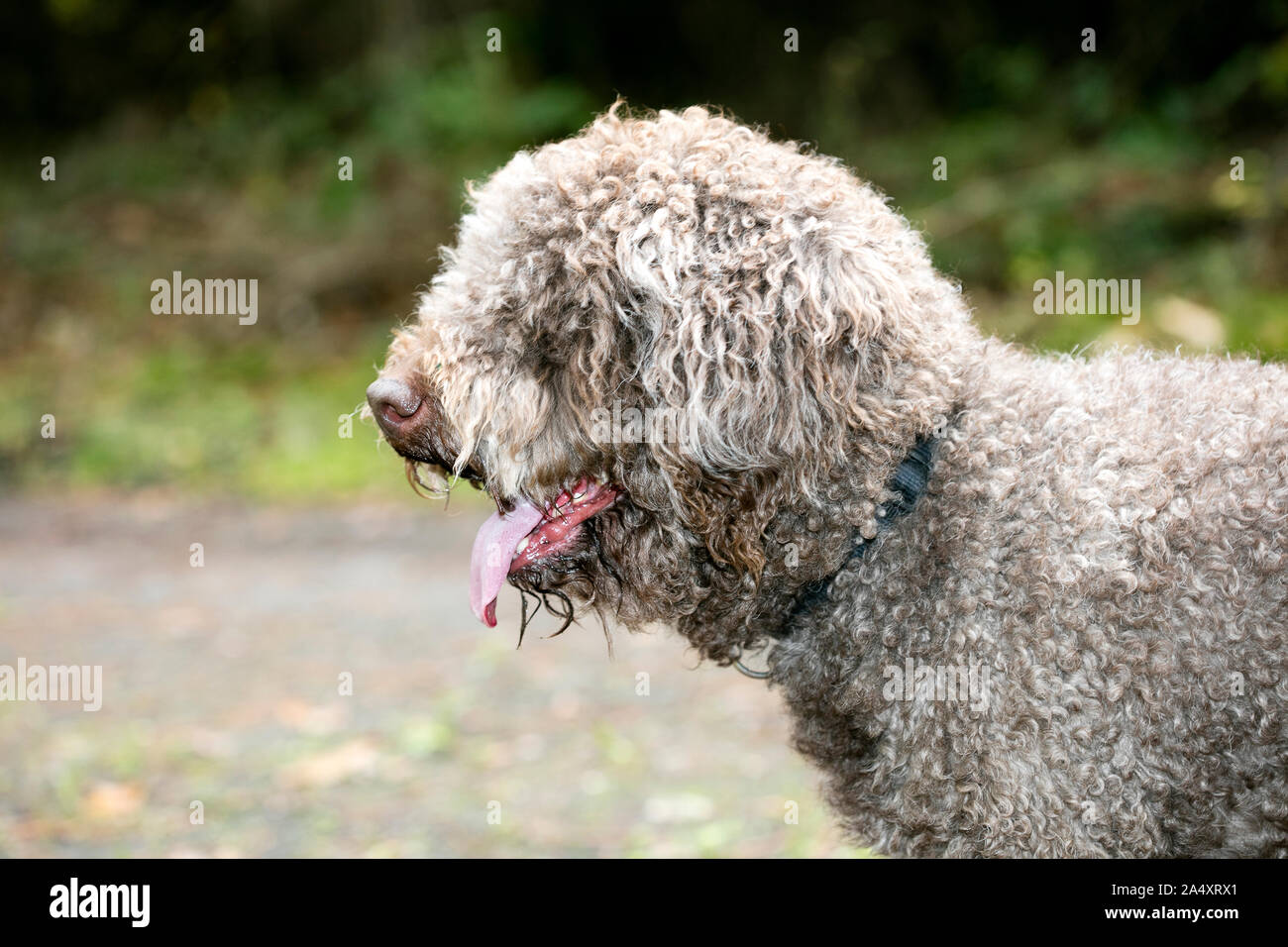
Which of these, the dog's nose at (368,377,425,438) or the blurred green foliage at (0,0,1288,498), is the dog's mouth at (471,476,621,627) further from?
the blurred green foliage at (0,0,1288,498)

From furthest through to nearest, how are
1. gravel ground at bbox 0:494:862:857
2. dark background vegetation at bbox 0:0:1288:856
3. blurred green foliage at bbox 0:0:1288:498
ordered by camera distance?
blurred green foliage at bbox 0:0:1288:498
dark background vegetation at bbox 0:0:1288:856
gravel ground at bbox 0:494:862:857

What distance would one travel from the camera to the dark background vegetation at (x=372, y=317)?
4895 mm

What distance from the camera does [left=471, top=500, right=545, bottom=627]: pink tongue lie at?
106 inches

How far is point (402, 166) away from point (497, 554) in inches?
389

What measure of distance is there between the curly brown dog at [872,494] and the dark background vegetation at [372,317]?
1.22 meters

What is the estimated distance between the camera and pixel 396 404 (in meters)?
2.62

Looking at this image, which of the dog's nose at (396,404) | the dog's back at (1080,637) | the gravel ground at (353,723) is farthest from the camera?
the gravel ground at (353,723)

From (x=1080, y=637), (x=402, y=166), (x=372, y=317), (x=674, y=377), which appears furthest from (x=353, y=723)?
(x=402, y=166)

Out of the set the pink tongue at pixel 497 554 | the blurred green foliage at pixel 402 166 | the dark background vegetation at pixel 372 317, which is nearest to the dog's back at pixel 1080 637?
the pink tongue at pixel 497 554

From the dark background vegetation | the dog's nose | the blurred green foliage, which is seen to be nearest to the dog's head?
the dog's nose

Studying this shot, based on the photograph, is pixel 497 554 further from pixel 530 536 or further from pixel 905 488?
pixel 905 488

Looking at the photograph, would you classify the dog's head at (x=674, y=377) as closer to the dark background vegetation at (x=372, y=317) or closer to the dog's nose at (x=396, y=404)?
the dog's nose at (x=396, y=404)

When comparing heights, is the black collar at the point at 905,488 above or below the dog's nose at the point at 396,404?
below

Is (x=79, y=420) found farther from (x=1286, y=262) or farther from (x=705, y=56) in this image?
(x=1286, y=262)
